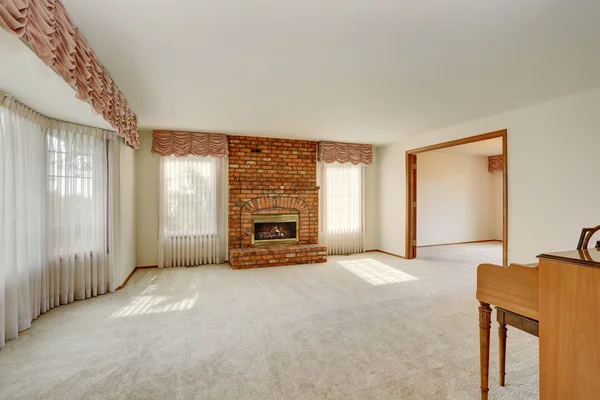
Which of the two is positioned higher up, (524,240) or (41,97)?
(41,97)

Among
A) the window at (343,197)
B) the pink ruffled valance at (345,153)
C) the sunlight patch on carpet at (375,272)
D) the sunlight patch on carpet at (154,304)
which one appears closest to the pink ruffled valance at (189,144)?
the pink ruffled valance at (345,153)

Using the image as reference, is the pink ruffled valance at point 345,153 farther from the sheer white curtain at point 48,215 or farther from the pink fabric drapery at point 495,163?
the pink fabric drapery at point 495,163

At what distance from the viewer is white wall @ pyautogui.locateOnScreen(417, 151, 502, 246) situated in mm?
7242

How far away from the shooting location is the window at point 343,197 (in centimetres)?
602

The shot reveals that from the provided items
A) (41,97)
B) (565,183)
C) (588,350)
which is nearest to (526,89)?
(565,183)

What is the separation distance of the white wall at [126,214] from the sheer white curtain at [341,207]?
→ 3.38 m

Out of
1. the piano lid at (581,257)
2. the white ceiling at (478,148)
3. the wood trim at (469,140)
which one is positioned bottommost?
the piano lid at (581,257)

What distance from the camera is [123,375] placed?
6.45ft

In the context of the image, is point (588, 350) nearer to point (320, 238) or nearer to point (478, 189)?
point (320, 238)

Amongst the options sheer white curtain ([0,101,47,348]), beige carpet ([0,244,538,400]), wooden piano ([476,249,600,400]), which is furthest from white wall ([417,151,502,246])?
sheer white curtain ([0,101,47,348])

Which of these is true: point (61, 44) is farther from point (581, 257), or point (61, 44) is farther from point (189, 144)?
point (189, 144)

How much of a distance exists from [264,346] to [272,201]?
134 inches

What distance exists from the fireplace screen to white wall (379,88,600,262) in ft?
11.3

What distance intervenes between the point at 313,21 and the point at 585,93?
3.17 meters
